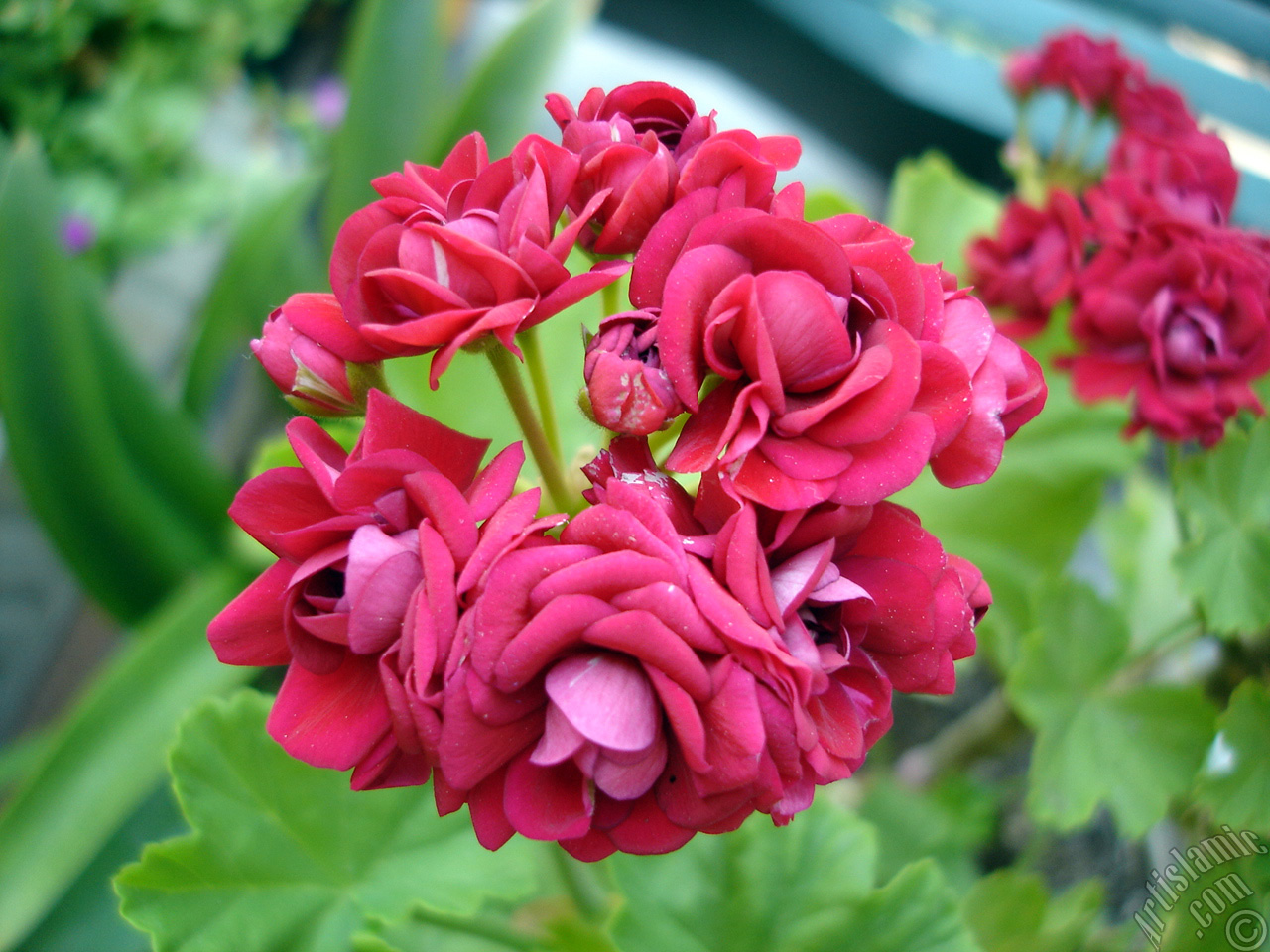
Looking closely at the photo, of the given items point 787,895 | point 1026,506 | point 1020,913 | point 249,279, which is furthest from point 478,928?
point 249,279

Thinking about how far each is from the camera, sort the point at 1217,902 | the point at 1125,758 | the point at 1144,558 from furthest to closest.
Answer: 1. the point at 1144,558
2. the point at 1125,758
3. the point at 1217,902

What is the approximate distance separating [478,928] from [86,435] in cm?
62

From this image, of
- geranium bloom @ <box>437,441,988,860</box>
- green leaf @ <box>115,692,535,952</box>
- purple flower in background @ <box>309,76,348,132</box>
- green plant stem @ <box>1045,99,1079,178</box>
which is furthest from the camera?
purple flower in background @ <box>309,76,348,132</box>

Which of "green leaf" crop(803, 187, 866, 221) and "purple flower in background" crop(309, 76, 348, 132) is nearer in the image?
"green leaf" crop(803, 187, 866, 221)

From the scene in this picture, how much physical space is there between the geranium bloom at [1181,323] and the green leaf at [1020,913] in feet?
1.28

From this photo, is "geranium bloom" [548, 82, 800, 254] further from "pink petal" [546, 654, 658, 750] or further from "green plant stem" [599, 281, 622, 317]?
"pink petal" [546, 654, 658, 750]

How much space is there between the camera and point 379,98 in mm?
1091

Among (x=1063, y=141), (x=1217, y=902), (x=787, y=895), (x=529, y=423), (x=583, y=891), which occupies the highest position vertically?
(x=1063, y=141)

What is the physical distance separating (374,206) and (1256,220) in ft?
3.84

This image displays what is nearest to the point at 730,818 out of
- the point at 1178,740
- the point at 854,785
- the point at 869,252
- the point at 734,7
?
the point at 869,252

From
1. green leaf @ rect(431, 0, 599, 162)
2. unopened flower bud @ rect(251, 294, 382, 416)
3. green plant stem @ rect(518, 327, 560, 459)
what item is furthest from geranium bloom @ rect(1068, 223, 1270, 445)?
green leaf @ rect(431, 0, 599, 162)

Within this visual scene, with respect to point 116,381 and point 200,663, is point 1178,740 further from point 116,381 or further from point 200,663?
point 116,381

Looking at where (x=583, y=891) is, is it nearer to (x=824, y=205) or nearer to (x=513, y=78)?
(x=824, y=205)

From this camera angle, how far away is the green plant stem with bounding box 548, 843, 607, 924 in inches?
27.7
